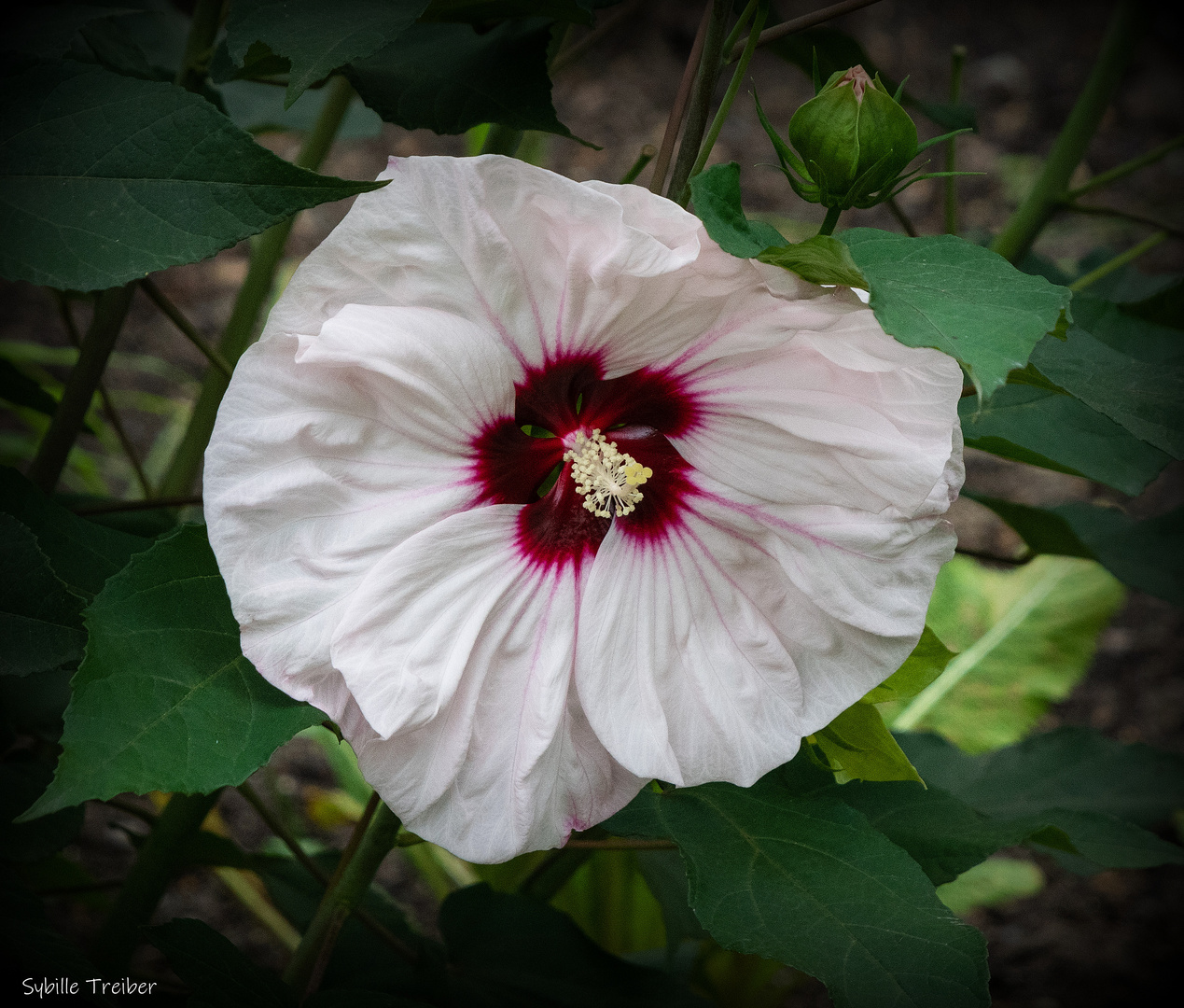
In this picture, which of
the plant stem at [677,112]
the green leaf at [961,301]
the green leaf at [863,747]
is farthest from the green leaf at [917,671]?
the plant stem at [677,112]

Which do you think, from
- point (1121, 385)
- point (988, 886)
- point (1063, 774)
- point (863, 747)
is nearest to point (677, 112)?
point (1121, 385)

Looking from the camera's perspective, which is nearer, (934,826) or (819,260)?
(819,260)

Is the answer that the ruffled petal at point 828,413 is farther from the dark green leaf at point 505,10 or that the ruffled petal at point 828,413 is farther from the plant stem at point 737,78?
the dark green leaf at point 505,10

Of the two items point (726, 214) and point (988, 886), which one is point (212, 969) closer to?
point (726, 214)

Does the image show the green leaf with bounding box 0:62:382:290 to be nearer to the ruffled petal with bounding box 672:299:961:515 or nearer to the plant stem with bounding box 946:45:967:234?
the ruffled petal with bounding box 672:299:961:515

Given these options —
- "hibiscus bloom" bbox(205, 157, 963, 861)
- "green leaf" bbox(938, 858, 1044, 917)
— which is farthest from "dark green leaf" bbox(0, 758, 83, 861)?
"green leaf" bbox(938, 858, 1044, 917)

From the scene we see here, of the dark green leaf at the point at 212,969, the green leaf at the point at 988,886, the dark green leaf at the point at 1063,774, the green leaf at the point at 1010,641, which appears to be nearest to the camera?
the dark green leaf at the point at 212,969
